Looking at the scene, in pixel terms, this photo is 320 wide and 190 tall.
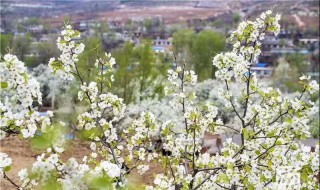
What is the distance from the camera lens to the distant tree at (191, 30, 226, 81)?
54.0 feet

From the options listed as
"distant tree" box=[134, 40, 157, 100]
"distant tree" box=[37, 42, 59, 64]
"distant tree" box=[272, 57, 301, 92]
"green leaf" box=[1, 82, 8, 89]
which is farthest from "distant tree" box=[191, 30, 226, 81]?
"green leaf" box=[1, 82, 8, 89]

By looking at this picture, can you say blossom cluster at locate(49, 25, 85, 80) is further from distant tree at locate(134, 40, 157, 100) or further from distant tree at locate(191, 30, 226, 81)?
distant tree at locate(134, 40, 157, 100)

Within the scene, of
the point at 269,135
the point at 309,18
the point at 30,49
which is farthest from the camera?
the point at 309,18

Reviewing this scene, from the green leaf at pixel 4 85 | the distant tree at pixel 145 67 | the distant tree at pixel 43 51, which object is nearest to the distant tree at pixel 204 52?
the distant tree at pixel 145 67

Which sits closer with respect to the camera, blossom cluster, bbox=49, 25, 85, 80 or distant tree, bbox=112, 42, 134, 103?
blossom cluster, bbox=49, 25, 85, 80

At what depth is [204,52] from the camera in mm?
19281

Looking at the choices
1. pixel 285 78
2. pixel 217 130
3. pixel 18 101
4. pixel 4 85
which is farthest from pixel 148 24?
pixel 4 85

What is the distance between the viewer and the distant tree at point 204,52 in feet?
54.0

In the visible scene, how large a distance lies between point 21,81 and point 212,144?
8403 millimetres

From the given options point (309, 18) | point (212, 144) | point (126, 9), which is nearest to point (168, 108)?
point (212, 144)

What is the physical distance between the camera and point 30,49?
16.5 metres

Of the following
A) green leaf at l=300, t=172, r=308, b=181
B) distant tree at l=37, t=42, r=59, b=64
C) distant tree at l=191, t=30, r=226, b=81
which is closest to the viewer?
green leaf at l=300, t=172, r=308, b=181

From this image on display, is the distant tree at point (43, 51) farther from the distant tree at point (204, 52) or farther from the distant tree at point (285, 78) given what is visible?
the distant tree at point (285, 78)

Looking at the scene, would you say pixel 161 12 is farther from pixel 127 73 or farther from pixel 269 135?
pixel 269 135
